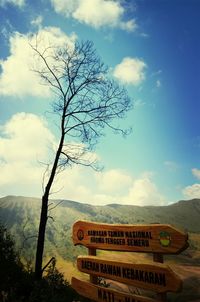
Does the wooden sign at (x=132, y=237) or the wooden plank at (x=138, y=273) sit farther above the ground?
the wooden sign at (x=132, y=237)

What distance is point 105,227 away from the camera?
6.72 meters

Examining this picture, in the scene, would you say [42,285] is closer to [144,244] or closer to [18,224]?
[144,244]

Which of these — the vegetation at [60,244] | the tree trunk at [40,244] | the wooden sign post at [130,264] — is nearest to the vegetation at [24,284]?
the vegetation at [60,244]

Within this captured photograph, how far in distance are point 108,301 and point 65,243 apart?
1062 inches

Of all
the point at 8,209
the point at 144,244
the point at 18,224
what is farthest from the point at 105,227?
the point at 8,209

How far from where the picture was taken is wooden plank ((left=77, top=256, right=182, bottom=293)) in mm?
5293

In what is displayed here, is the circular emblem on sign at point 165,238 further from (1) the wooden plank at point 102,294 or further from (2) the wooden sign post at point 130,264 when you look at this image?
(1) the wooden plank at point 102,294

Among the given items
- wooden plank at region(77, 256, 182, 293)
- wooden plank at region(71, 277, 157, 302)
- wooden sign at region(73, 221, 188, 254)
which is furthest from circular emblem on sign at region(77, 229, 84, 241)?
wooden plank at region(71, 277, 157, 302)

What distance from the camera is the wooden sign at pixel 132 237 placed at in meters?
5.40

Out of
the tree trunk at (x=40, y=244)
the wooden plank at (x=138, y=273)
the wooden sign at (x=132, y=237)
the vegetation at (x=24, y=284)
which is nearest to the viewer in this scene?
the wooden plank at (x=138, y=273)

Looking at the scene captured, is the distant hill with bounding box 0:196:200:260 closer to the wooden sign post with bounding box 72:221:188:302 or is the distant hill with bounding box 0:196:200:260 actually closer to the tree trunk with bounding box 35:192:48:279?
the tree trunk with bounding box 35:192:48:279

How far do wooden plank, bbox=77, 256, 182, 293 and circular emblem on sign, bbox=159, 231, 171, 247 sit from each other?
39cm

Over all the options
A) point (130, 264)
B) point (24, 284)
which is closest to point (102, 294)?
point (130, 264)

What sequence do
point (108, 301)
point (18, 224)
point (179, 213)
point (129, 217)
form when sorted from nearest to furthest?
point (108, 301) → point (18, 224) → point (129, 217) → point (179, 213)
